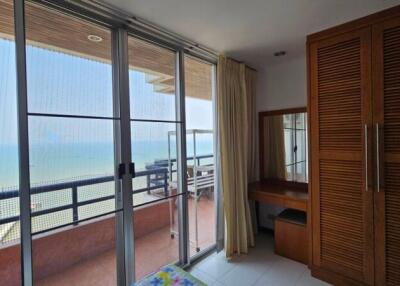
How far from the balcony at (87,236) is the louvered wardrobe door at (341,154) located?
58.1 inches

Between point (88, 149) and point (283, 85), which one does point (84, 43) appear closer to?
point (88, 149)

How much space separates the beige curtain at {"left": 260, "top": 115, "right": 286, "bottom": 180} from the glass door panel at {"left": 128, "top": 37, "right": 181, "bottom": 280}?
150 centimetres

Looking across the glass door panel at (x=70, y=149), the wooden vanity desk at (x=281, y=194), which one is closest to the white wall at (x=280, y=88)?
the wooden vanity desk at (x=281, y=194)

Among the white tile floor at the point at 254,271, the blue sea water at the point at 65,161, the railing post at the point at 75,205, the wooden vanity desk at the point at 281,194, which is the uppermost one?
the blue sea water at the point at 65,161

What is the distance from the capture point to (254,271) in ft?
7.49

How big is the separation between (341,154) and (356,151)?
12 cm

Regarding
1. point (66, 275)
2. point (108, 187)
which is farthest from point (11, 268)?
point (108, 187)

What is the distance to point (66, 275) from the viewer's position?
62.9 inches

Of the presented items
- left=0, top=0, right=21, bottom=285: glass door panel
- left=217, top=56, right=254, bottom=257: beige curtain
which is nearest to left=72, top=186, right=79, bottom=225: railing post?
left=0, top=0, right=21, bottom=285: glass door panel

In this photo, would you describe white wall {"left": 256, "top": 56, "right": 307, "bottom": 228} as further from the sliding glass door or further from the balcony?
the balcony

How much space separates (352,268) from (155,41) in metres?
2.70

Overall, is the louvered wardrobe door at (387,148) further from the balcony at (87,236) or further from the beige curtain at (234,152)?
the balcony at (87,236)

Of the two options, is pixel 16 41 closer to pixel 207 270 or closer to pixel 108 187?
pixel 108 187

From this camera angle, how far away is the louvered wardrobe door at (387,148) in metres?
1.69
